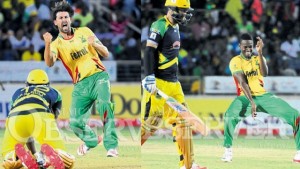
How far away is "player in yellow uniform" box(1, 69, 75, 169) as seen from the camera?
1121 centimetres

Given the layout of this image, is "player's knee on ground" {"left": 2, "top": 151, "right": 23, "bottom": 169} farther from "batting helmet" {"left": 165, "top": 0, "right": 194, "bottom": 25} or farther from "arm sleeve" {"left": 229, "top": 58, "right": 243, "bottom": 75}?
"arm sleeve" {"left": 229, "top": 58, "right": 243, "bottom": 75}

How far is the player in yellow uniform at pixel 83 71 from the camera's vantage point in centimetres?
1370

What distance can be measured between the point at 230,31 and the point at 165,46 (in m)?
10.3

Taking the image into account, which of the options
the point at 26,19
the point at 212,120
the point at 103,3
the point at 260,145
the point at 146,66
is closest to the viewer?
the point at 146,66

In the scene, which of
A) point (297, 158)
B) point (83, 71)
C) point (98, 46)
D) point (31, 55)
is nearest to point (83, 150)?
point (83, 71)

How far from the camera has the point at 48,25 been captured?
22375mm

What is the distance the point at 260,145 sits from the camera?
17359mm

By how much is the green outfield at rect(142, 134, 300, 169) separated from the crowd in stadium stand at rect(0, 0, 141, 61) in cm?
484

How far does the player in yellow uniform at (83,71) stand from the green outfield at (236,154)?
0.91 meters

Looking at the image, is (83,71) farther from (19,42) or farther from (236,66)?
(19,42)

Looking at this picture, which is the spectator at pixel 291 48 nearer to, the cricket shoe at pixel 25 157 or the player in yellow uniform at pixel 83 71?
the player in yellow uniform at pixel 83 71

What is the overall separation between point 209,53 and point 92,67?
7.88m

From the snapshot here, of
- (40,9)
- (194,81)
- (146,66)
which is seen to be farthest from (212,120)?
(146,66)

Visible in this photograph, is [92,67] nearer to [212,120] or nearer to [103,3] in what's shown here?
[212,120]
